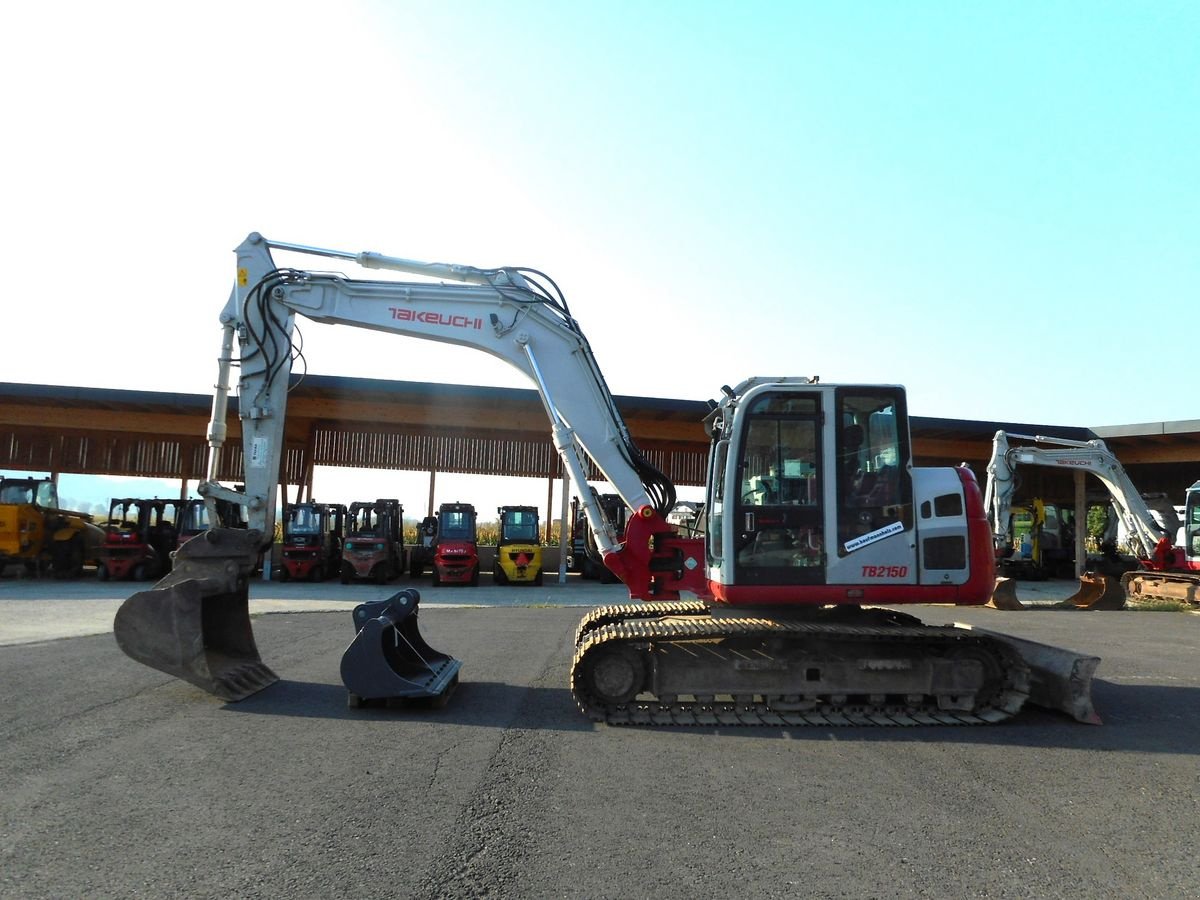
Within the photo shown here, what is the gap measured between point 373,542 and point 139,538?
22.0 feet

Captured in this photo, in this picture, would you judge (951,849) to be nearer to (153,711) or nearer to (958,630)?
(958,630)

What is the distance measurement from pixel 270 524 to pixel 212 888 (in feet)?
16.4

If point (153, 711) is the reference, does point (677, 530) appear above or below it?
above

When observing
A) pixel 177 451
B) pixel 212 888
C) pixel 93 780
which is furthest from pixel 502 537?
pixel 212 888

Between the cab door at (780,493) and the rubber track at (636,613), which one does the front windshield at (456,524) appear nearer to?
the rubber track at (636,613)

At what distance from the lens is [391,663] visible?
7707 millimetres

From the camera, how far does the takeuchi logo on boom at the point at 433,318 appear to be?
8844 millimetres

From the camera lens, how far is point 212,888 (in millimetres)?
3719

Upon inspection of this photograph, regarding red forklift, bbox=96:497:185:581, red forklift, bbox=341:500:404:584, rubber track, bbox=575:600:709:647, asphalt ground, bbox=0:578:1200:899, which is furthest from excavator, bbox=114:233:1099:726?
red forklift, bbox=96:497:185:581

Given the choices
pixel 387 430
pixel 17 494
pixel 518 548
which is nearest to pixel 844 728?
pixel 518 548

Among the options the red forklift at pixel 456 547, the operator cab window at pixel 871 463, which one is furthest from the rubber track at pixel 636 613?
the red forklift at pixel 456 547

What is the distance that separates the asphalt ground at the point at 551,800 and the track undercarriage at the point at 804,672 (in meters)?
0.29

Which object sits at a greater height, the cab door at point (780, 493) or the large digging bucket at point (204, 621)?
the cab door at point (780, 493)

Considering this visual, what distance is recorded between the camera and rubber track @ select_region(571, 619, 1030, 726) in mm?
7016
